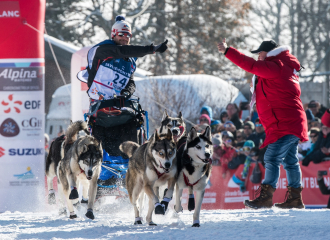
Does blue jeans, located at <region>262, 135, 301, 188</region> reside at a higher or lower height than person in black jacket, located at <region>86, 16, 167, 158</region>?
lower

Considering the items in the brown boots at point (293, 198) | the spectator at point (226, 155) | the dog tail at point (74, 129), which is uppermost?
the dog tail at point (74, 129)

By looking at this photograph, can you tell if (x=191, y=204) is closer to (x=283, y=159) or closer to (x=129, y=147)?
(x=129, y=147)

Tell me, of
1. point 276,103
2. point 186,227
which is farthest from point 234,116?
point 186,227

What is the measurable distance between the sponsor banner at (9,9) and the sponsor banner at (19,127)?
156 centimetres

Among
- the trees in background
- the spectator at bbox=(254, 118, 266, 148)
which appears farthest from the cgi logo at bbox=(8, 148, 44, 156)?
the trees in background

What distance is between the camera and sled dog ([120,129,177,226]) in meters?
4.49

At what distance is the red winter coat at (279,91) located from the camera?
4.95m

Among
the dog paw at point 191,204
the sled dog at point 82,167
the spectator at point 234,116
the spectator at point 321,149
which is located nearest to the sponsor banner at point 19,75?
the sled dog at point 82,167

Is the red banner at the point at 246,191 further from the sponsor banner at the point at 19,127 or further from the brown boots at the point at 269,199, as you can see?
the sponsor banner at the point at 19,127

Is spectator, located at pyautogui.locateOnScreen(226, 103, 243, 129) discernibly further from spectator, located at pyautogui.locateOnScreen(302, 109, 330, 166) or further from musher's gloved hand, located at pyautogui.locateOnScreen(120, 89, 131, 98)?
musher's gloved hand, located at pyautogui.locateOnScreen(120, 89, 131, 98)

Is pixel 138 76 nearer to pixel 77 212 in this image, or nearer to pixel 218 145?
pixel 218 145

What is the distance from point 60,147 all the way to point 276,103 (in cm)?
272

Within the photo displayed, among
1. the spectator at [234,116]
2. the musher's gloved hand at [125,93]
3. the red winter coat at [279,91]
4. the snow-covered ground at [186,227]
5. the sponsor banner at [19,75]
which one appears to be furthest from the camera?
the spectator at [234,116]

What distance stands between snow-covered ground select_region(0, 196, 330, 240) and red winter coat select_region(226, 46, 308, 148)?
2.79 ft
